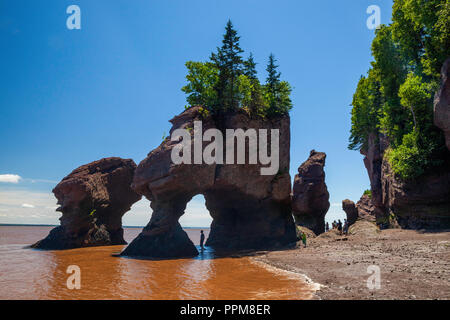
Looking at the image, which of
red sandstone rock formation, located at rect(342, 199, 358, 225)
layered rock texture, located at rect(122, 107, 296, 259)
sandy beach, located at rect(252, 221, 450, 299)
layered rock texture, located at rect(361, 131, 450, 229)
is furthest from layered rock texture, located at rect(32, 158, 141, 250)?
red sandstone rock formation, located at rect(342, 199, 358, 225)

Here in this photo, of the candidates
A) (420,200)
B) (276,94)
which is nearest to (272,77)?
(276,94)

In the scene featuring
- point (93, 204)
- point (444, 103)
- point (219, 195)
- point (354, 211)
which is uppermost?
point (444, 103)

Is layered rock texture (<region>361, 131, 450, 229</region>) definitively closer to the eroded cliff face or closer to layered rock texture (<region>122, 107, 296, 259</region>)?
the eroded cliff face

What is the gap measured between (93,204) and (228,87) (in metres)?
20.6

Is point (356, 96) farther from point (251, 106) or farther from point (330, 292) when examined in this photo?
point (330, 292)

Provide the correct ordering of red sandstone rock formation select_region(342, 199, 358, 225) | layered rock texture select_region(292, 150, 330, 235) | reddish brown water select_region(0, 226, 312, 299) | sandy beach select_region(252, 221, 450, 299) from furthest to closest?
red sandstone rock formation select_region(342, 199, 358, 225) < layered rock texture select_region(292, 150, 330, 235) < reddish brown water select_region(0, 226, 312, 299) < sandy beach select_region(252, 221, 450, 299)

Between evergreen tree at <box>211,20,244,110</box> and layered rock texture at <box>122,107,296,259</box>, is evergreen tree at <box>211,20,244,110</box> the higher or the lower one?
the higher one

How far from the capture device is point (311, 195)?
126ft

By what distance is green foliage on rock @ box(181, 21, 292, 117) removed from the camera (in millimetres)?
25469

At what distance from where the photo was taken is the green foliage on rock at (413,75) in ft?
71.7

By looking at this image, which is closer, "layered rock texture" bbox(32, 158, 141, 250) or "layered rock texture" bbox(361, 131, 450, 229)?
"layered rock texture" bbox(361, 131, 450, 229)

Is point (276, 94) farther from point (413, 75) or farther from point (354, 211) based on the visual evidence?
A: point (354, 211)
